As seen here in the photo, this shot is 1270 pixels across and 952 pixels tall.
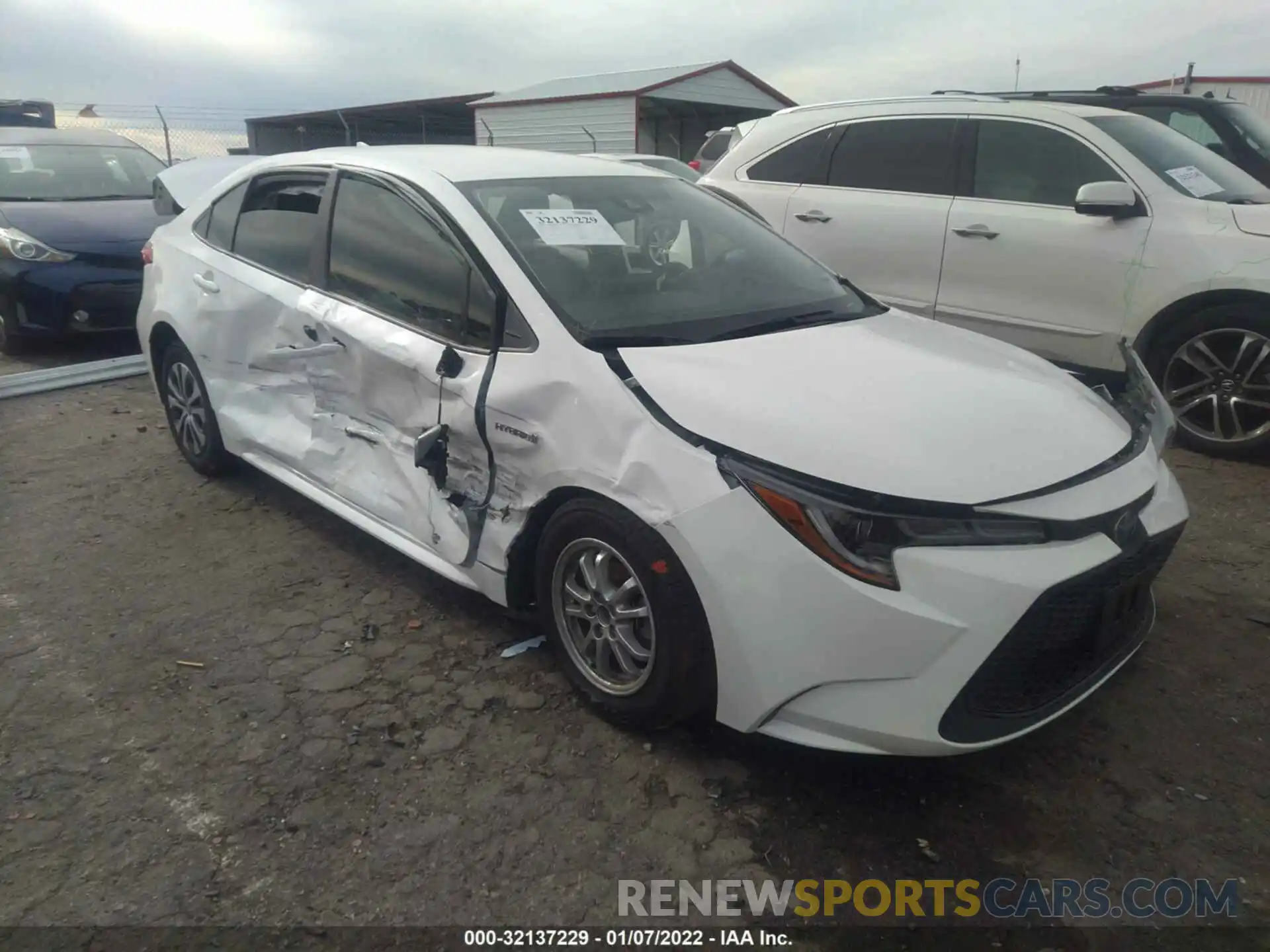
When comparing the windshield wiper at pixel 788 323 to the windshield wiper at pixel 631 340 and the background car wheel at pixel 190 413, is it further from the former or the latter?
the background car wheel at pixel 190 413

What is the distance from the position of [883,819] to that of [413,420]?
6.05 feet

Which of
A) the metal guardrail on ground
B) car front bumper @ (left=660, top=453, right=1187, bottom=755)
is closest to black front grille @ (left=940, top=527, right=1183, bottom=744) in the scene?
car front bumper @ (left=660, top=453, right=1187, bottom=755)

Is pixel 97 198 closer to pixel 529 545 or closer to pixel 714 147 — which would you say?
pixel 714 147

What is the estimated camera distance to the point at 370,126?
33344 mm

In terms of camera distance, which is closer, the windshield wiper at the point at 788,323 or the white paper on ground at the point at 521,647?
the windshield wiper at the point at 788,323

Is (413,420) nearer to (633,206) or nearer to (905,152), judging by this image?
(633,206)

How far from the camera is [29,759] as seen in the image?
2.62m

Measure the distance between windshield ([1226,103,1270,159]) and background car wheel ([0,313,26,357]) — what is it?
8.62 m

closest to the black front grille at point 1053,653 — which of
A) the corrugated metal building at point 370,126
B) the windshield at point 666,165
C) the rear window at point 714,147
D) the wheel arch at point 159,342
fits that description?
the wheel arch at point 159,342

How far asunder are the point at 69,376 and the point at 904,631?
629cm

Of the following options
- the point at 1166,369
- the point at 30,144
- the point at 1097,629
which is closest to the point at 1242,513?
the point at 1166,369

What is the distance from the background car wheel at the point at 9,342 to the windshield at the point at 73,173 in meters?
1.10

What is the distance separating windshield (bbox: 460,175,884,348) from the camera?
2.83 metres

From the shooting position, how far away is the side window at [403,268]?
2926 mm
